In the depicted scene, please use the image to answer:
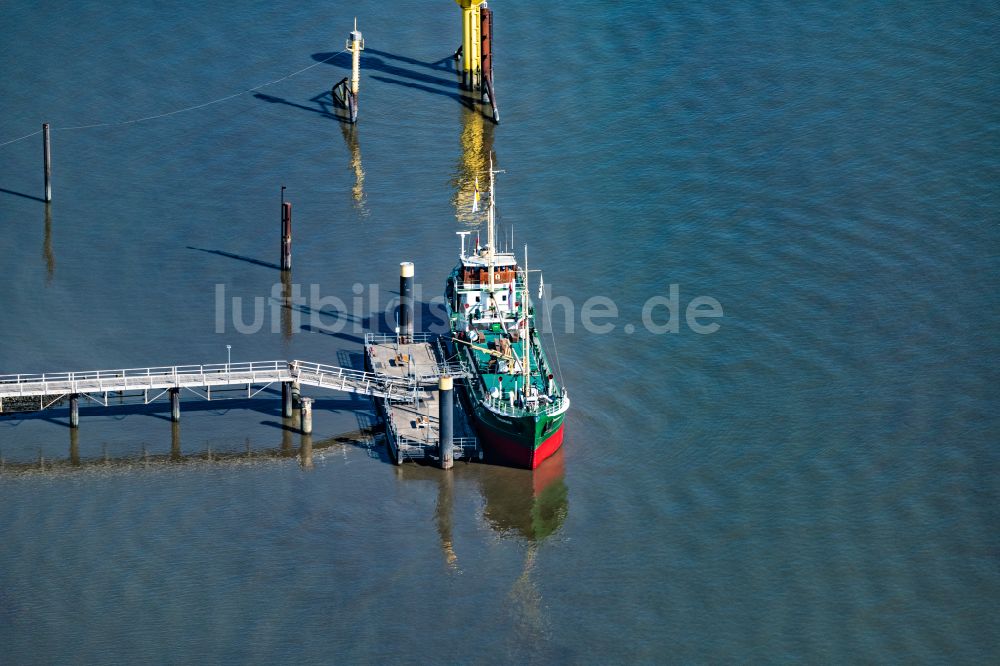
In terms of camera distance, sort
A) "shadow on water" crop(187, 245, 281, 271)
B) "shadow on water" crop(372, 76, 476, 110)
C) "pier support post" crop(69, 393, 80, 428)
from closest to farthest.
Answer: "pier support post" crop(69, 393, 80, 428)
"shadow on water" crop(187, 245, 281, 271)
"shadow on water" crop(372, 76, 476, 110)

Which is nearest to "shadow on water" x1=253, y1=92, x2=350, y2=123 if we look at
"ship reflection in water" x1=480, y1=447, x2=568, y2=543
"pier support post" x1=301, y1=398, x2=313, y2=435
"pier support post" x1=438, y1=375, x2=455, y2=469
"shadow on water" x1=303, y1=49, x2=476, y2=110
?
"shadow on water" x1=303, y1=49, x2=476, y2=110

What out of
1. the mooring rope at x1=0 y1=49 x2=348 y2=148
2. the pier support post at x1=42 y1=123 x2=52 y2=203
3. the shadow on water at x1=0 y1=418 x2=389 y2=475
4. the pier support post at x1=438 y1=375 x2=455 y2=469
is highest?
the mooring rope at x1=0 y1=49 x2=348 y2=148

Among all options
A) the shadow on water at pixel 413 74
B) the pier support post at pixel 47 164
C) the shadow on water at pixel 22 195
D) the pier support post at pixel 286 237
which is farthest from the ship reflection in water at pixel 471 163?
the shadow on water at pixel 22 195

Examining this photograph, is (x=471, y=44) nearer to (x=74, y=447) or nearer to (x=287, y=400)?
(x=287, y=400)

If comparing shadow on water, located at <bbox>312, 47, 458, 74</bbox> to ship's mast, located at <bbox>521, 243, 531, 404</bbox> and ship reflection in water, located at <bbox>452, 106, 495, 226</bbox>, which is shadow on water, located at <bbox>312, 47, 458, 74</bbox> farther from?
ship's mast, located at <bbox>521, 243, 531, 404</bbox>

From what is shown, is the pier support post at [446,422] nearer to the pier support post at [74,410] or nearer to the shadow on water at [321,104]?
the pier support post at [74,410]

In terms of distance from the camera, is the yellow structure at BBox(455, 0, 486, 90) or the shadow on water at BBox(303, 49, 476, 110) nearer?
the yellow structure at BBox(455, 0, 486, 90)

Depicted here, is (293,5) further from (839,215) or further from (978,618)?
(978,618)
